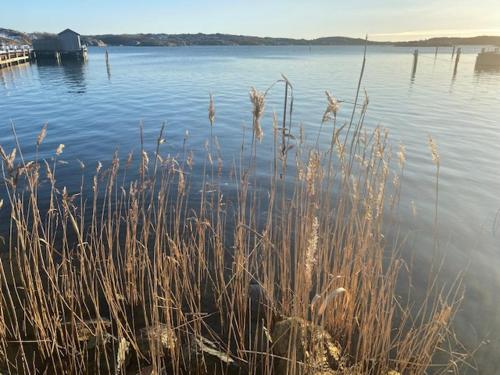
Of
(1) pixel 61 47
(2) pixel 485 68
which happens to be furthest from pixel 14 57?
(2) pixel 485 68

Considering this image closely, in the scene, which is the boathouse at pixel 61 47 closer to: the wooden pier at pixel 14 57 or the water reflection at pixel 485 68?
the wooden pier at pixel 14 57

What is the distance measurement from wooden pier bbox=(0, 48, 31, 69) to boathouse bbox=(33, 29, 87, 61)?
2.07 metres

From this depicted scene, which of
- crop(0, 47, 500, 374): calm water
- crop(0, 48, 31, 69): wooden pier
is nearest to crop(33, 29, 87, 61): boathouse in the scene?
crop(0, 48, 31, 69): wooden pier

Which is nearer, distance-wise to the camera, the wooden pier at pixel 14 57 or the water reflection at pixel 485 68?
the wooden pier at pixel 14 57

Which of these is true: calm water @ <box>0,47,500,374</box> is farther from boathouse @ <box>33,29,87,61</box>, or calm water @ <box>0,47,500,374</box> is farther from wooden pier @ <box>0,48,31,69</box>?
boathouse @ <box>33,29,87,61</box>

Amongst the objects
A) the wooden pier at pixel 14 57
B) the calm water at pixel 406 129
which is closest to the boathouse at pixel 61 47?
the wooden pier at pixel 14 57

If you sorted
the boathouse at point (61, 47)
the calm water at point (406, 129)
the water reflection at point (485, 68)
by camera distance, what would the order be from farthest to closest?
1. the boathouse at point (61, 47)
2. the water reflection at point (485, 68)
3. the calm water at point (406, 129)

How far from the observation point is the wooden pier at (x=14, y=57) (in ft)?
144

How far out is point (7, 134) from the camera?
15.8 meters

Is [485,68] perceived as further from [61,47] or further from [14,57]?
[61,47]

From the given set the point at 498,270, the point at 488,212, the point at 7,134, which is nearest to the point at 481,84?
the point at 488,212

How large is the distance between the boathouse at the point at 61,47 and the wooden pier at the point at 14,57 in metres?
2.07

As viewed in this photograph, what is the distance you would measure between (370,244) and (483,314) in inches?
108

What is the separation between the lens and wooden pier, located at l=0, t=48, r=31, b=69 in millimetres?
44031
